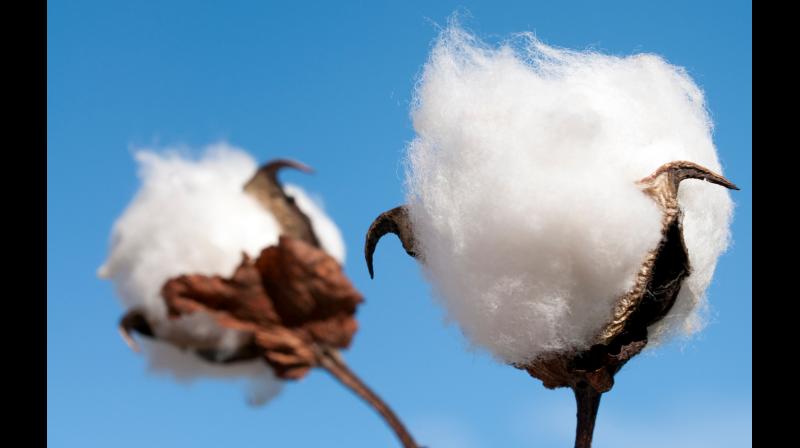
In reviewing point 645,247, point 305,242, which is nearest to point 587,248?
point 645,247

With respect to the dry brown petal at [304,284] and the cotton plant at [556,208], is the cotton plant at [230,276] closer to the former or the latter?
the dry brown petal at [304,284]

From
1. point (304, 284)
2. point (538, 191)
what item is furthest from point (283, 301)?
point (538, 191)

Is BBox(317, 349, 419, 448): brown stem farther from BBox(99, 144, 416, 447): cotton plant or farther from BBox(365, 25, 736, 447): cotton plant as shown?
BBox(365, 25, 736, 447): cotton plant

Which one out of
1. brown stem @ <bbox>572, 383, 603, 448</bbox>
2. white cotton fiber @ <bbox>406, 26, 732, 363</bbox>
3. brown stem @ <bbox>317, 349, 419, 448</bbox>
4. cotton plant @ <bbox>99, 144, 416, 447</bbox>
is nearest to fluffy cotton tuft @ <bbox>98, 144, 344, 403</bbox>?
cotton plant @ <bbox>99, 144, 416, 447</bbox>

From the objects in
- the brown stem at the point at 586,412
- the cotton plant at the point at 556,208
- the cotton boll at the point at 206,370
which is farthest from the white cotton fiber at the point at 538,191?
the cotton boll at the point at 206,370

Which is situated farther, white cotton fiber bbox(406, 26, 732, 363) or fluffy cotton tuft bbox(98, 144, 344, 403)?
white cotton fiber bbox(406, 26, 732, 363)

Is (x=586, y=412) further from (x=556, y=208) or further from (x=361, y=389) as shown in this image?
(x=361, y=389)

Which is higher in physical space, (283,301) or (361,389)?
(283,301)

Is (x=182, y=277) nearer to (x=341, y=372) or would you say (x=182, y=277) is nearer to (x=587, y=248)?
(x=341, y=372)
